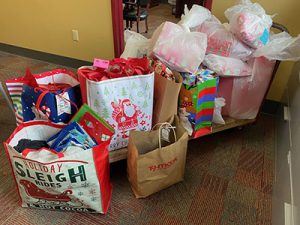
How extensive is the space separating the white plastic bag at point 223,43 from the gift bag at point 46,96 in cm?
82

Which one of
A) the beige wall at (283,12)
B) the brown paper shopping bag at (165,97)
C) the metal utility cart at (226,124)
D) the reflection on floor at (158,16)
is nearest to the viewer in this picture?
the brown paper shopping bag at (165,97)

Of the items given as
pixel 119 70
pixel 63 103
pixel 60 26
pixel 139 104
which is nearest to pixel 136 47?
pixel 119 70

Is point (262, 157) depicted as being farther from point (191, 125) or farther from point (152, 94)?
point (152, 94)

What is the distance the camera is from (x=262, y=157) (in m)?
1.66

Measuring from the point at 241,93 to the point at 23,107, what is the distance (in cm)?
127

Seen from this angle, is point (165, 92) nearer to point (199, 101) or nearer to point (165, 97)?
point (165, 97)

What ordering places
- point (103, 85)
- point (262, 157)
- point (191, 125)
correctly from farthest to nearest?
point (262, 157)
point (191, 125)
point (103, 85)

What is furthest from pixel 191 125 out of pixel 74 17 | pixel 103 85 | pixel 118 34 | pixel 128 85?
pixel 74 17

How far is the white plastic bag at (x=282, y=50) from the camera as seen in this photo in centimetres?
141

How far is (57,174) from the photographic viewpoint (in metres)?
1.06

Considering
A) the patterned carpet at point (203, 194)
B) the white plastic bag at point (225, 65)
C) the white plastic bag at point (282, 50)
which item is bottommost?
the patterned carpet at point (203, 194)

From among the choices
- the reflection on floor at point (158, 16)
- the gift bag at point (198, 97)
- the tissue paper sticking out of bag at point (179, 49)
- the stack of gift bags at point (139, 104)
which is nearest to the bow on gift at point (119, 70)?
the stack of gift bags at point (139, 104)

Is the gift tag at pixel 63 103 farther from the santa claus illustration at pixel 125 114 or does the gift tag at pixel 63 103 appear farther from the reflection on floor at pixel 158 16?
the reflection on floor at pixel 158 16

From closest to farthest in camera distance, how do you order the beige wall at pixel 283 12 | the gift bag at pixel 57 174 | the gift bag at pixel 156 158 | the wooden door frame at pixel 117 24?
1. the gift bag at pixel 57 174
2. the gift bag at pixel 156 158
3. the beige wall at pixel 283 12
4. the wooden door frame at pixel 117 24
